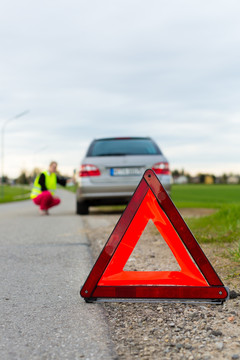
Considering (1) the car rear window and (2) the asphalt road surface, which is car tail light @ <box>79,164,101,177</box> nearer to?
(1) the car rear window

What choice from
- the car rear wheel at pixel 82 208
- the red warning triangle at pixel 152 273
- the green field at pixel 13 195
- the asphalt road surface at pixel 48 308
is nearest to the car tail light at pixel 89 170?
the car rear wheel at pixel 82 208

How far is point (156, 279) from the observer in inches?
138

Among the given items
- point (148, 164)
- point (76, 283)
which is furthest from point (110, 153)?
point (76, 283)

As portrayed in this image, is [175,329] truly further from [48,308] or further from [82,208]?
[82,208]

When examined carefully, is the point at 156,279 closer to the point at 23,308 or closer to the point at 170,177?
the point at 23,308

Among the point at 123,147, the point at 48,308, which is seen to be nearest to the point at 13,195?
the point at 123,147

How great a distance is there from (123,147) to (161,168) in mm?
1048

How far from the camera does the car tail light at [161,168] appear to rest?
1062cm

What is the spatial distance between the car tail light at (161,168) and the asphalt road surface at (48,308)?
4457 mm

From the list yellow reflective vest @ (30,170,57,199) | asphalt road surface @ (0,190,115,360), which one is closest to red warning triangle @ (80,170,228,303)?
asphalt road surface @ (0,190,115,360)

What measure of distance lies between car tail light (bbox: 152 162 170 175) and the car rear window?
1.39ft

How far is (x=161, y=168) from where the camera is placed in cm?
1065

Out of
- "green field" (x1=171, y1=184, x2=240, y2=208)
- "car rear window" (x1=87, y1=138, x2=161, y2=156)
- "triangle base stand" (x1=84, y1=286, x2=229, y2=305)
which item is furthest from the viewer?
"green field" (x1=171, y1=184, x2=240, y2=208)

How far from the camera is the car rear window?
35.9 feet
